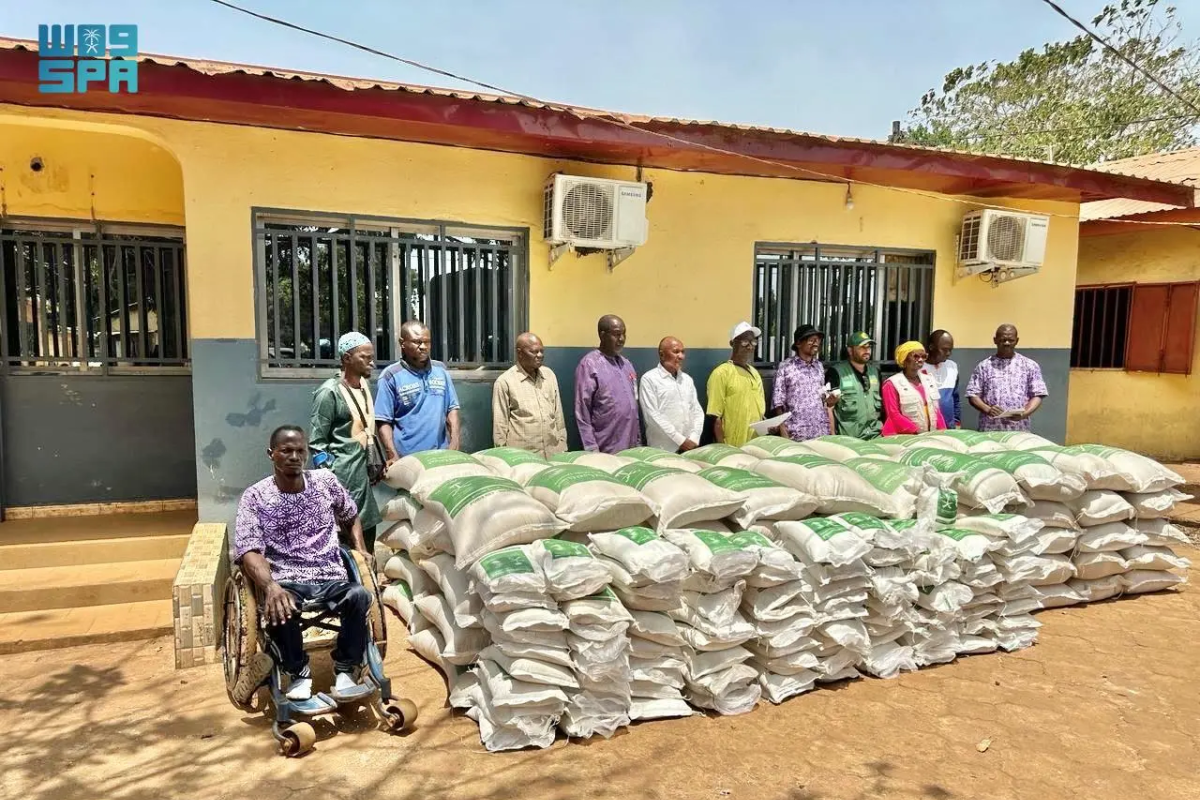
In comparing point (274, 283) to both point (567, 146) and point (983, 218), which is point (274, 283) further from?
point (983, 218)

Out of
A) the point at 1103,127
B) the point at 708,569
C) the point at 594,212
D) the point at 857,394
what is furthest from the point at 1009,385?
the point at 1103,127

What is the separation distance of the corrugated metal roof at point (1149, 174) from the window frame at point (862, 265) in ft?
8.49

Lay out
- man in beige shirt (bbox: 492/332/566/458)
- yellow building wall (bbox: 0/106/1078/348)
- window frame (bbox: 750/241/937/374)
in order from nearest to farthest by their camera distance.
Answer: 1. yellow building wall (bbox: 0/106/1078/348)
2. man in beige shirt (bbox: 492/332/566/458)
3. window frame (bbox: 750/241/937/374)

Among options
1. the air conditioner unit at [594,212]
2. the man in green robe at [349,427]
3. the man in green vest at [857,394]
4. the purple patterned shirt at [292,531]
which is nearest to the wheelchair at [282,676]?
the purple patterned shirt at [292,531]

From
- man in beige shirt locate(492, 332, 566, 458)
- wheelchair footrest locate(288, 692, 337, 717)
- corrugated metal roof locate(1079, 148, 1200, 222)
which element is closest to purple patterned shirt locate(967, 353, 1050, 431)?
corrugated metal roof locate(1079, 148, 1200, 222)

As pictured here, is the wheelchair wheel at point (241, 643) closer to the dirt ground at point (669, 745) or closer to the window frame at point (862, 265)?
the dirt ground at point (669, 745)

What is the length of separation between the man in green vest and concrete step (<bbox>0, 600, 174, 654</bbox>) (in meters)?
4.49

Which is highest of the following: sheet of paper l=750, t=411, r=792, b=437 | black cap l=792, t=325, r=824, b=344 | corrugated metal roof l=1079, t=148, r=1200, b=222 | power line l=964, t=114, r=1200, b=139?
power line l=964, t=114, r=1200, b=139

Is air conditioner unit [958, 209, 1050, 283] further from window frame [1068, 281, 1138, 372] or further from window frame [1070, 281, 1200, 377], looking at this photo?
window frame [1070, 281, 1200, 377]

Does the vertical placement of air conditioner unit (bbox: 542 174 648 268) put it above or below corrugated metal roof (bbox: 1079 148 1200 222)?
below

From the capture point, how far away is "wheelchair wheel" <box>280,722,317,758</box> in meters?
2.70

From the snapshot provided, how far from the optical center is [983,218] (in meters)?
6.14

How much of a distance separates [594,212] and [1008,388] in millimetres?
3637

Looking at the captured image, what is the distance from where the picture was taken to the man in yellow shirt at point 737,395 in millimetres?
5098
